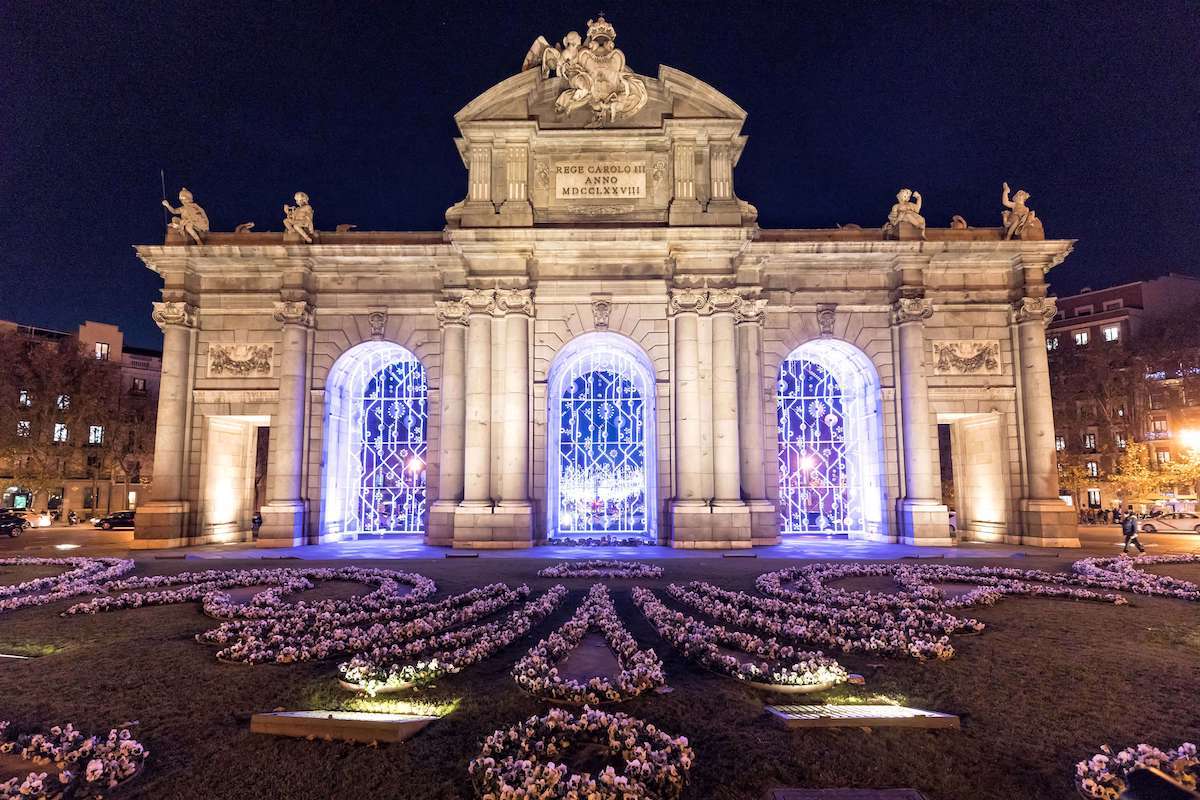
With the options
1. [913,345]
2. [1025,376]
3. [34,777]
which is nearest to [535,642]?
[34,777]

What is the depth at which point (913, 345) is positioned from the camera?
21859mm

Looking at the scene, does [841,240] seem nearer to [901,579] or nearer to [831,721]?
[901,579]

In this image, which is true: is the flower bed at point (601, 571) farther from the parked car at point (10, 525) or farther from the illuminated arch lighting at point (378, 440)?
the parked car at point (10, 525)

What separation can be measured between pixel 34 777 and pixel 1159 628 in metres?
12.7

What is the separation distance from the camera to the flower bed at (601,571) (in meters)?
13.9

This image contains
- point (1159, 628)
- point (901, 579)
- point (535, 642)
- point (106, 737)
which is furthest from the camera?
point (901, 579)

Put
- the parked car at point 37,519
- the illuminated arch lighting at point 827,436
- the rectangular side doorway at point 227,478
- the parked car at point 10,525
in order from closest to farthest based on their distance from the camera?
the rectangular side doorway at point 227,478 → the illuminated arch lighting at point 827,436 → the parked car at point 10,525 → the parked car at point 37,519

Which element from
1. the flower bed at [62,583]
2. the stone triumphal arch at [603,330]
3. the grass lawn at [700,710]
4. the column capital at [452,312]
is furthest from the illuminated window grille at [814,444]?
the flower bed at [62,583]

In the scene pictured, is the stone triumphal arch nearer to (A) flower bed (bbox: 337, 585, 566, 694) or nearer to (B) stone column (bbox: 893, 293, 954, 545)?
(B) stone column (bbox: 893, 293, 954, 545)

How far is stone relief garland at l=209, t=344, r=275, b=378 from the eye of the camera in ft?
73.8

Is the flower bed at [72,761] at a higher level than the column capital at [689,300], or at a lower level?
lower

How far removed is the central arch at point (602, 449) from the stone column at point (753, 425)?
12.2ft

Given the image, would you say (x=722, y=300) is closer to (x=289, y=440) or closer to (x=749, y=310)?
(x=749, y=310)

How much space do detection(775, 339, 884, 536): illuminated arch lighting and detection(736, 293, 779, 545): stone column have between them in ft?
8.36
